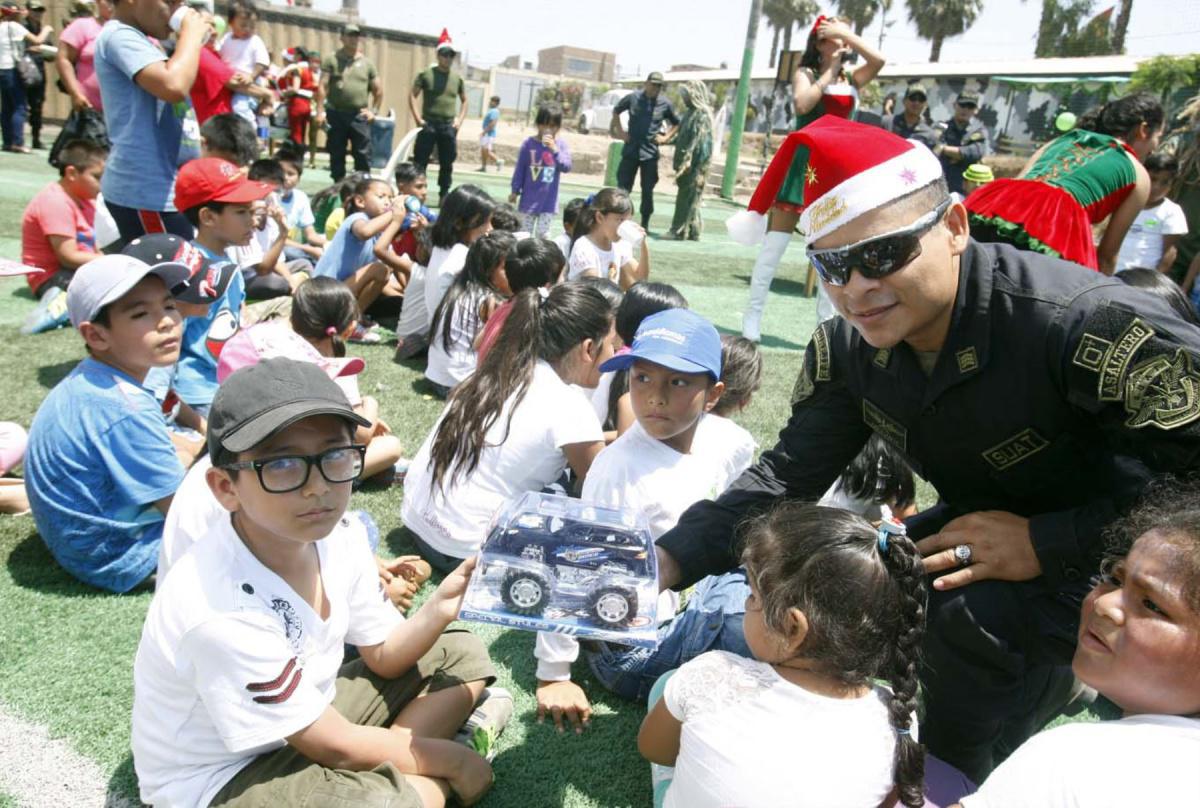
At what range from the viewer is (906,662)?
69.0 inches

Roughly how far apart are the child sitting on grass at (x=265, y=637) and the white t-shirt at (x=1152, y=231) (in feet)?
22.1

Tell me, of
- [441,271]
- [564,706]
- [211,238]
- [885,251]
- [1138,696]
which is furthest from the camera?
[441,271]

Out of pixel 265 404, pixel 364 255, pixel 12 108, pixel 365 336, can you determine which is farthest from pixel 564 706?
pixel 12 108

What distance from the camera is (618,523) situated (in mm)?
2090

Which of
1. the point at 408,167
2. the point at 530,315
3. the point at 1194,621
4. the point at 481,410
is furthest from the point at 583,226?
the point at 1194,621

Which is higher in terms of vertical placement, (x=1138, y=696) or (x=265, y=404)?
(x=265, y=404)

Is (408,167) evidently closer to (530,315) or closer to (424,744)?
(530,315)

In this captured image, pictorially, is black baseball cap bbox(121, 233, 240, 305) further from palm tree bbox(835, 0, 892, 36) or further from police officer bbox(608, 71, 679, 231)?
palm tree bbox(835, 0, 892, 36)

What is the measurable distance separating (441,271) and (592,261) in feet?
4.23

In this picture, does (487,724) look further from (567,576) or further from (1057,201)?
(1057,201)

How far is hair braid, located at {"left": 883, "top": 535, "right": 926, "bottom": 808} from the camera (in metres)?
1.70

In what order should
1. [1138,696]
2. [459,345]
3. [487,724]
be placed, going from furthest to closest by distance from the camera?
1. [459,345]
2. [487,724]
3. [1138,696]

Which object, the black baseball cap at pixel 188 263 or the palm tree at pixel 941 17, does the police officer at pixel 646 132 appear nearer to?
the black baseball cap at pixel 188 263

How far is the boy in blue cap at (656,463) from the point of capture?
8.61 feet
